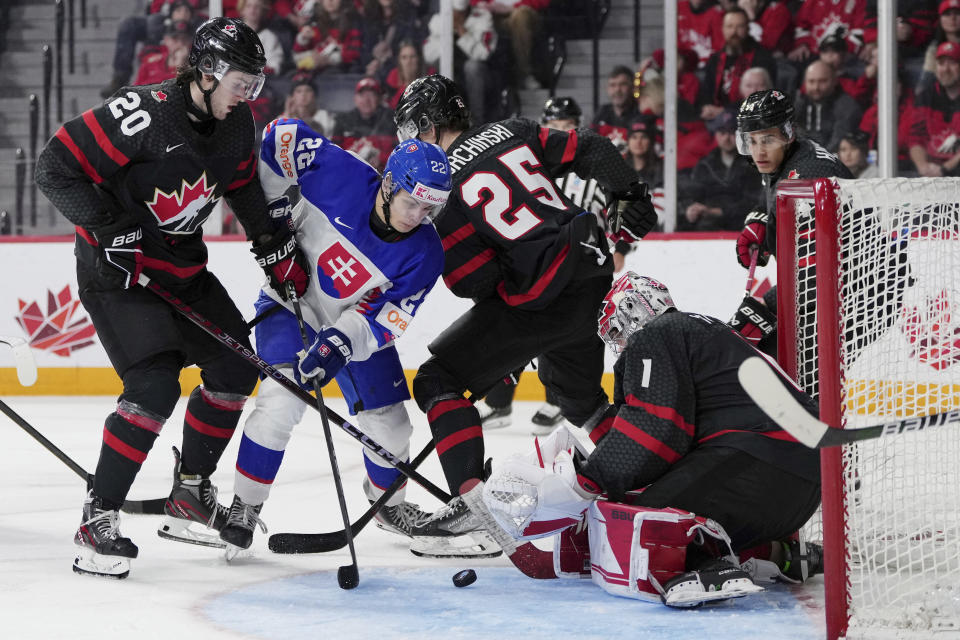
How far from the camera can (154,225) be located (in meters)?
2.65

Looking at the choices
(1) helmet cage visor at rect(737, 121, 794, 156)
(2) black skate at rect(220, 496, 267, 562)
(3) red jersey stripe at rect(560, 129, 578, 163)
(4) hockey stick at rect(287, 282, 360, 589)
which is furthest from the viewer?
(1) helmet cage visor at rect(737, 121, 794, 156)

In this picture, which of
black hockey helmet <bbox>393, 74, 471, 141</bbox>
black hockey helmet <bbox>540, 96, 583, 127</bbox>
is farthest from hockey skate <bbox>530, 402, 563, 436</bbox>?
black hockey helmet <bbox>393, 74, 471, 141</bbox>

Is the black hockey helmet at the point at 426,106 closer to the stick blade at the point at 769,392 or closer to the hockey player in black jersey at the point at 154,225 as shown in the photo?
the hockey player in black jersey at the point at 154,225

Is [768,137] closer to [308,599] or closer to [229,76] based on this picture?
[229,76]

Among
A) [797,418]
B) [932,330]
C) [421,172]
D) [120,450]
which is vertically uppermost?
[421,172]

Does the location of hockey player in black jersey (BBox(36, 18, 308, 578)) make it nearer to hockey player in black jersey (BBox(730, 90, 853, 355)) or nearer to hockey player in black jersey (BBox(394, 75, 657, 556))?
hockey player in black jersey (BBox(394, 75, 657, 556))

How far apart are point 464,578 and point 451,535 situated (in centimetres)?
31

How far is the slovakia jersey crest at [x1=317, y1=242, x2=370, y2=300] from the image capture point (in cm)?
272

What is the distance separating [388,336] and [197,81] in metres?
0.67

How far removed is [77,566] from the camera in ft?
8.23

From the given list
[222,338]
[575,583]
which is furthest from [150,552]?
[575,583]

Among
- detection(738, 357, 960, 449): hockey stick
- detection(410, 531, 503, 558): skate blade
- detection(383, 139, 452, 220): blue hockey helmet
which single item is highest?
detection(383, 139, 452, 220): blue hockey helmet

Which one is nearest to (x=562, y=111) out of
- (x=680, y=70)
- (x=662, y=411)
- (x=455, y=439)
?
(x=680, y=70)

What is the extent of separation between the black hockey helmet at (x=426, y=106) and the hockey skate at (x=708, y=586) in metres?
1.27
